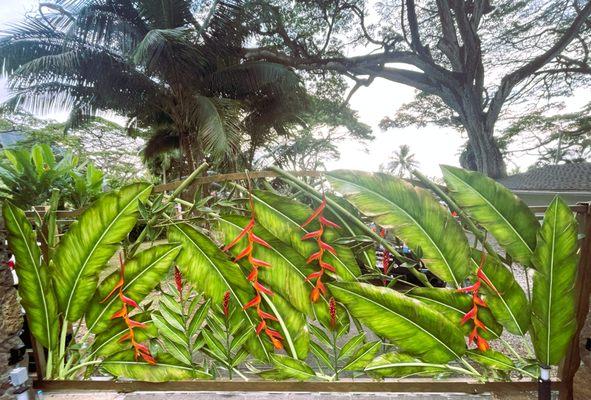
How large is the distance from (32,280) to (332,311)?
3.33 ft

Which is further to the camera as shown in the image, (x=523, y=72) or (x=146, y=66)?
(x=523, y=72)

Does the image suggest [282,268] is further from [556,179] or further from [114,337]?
[556,179]

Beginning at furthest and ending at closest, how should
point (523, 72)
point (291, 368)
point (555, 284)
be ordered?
point (523, 72) < point (291, 368) < point (555, 284)

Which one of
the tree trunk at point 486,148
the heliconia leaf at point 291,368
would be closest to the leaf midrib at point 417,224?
the heliconia leaf at point 291,368

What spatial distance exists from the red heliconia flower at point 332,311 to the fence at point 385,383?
0.70 ft

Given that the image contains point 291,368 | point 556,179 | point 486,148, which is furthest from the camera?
point 556,179

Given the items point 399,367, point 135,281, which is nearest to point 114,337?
point 135,281

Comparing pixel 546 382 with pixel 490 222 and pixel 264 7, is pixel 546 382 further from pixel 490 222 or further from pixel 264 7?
pixel 264 7

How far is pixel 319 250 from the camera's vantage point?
992 mm

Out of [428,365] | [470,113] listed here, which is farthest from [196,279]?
[470,113]

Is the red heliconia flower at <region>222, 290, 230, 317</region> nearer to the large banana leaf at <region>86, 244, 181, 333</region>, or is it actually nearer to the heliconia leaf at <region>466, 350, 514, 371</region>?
the large banana leaf at <region>86, 244, 181, 333</region>

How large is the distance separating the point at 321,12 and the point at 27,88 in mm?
9395

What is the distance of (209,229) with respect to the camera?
1.13 metres

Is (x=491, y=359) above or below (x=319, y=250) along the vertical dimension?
below
